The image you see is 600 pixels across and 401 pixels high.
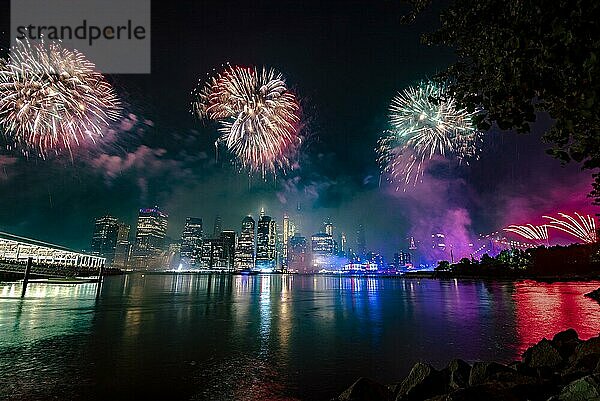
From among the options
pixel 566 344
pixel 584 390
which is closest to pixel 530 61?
pixel 584 390

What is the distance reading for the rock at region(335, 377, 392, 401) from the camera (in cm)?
899

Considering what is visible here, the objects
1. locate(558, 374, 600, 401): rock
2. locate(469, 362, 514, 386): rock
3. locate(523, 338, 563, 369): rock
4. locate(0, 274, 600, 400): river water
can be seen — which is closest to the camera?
locate(558, 374, 600, 401): rock

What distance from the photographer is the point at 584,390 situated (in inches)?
251

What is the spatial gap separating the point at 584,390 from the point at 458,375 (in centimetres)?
406

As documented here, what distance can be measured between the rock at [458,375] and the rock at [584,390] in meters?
3.02

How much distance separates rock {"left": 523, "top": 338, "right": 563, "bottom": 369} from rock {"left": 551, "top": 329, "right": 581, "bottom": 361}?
0.41 m

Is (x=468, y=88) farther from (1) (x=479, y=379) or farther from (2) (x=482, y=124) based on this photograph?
(1) (x=479, y=379)

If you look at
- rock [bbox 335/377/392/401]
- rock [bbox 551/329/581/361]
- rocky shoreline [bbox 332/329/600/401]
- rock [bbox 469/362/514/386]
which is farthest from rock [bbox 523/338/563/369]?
rock [bbox 335/377/392/401]

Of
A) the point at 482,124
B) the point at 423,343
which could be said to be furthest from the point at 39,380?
the point at 423,343

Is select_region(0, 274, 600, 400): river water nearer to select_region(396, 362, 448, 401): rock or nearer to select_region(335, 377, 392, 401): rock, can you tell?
select_region(335, 377, 392, 401): rock

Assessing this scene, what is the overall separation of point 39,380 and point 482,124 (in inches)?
632

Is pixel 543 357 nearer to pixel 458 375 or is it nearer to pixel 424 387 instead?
pixel 458 375

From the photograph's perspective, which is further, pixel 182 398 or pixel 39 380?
pixel 39 380

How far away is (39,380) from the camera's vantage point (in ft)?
42.9
